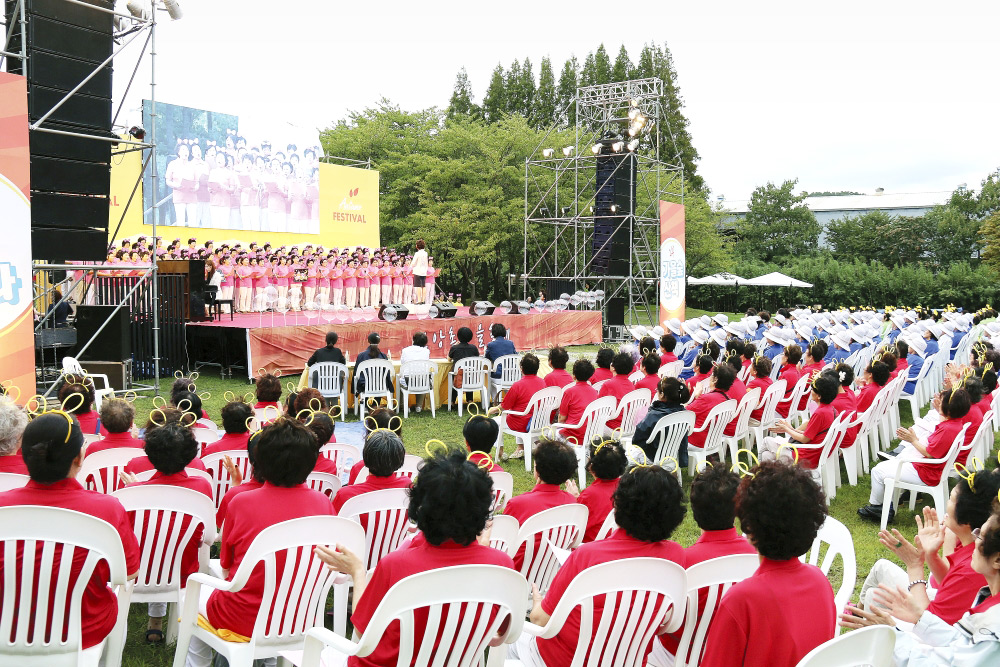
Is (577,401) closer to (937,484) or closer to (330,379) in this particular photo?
(937,484)

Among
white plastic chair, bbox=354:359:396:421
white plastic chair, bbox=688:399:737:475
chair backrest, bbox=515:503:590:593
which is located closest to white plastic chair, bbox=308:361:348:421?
white plastic chair, bbox=354:359:396:421

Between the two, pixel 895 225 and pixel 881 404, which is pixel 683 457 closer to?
pixel 881 404

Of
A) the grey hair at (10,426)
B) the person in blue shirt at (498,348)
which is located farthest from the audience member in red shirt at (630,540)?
the person in blue shirt at (498,348)

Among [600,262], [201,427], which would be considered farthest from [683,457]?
[600,262]

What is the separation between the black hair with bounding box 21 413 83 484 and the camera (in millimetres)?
2340

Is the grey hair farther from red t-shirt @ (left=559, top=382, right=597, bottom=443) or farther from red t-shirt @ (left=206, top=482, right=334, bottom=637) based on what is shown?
red t-shirt @ (left=559, top=382, right=597, bottom=443)

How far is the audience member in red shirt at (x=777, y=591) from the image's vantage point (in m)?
1.92

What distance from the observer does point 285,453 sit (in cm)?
259

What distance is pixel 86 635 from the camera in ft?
7.89

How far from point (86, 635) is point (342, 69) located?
114 feet

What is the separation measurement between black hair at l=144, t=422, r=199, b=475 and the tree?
123ft

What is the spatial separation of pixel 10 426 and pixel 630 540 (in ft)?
8.59

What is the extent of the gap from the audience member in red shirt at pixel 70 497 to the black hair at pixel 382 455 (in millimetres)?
972

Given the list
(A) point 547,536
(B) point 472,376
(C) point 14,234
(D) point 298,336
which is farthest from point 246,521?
(D) point 298,336
